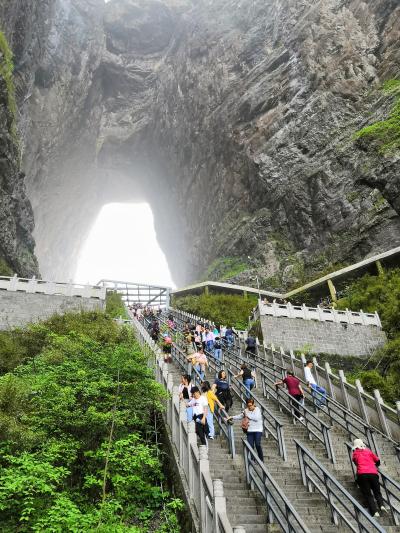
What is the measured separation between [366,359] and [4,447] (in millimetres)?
18616

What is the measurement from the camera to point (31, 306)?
68.5ft

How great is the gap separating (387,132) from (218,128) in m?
24.5

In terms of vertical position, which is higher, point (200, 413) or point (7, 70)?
point (7, 70)

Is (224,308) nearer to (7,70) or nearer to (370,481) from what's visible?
(370,481)

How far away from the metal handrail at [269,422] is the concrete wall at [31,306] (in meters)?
12.4

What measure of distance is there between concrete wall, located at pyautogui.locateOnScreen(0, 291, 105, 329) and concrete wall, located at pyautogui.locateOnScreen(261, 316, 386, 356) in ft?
30.5

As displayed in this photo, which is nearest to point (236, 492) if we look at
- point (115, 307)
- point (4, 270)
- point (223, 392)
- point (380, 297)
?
point (223, 392)

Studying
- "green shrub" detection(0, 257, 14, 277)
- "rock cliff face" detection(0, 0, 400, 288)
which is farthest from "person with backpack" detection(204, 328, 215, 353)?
"rock cliff face" detection(0, 0, 400, 288)

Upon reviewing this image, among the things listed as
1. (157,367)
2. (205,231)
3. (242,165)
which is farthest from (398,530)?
(205,231)

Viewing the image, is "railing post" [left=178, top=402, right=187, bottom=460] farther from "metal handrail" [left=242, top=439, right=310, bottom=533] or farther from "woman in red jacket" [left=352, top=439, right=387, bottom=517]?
"woman in red jacket" [left=352, top=439, right=387, bottom=517]

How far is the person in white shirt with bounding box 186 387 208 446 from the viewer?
7484 millimetres

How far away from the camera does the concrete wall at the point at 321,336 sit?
69.6 feet

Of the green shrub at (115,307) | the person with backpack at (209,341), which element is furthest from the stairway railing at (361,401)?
the green shrub at (115,307)

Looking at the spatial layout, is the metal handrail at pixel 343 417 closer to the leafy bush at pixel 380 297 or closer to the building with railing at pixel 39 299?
the building with railing at pixel 39 299
